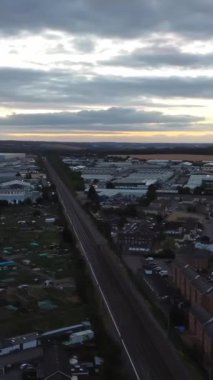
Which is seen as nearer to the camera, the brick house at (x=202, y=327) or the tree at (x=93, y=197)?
the brick house at (x=202, y=327)

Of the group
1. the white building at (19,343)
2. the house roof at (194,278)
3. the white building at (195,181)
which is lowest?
the white building at (19,343)

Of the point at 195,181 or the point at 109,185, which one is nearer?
the point at 109,185

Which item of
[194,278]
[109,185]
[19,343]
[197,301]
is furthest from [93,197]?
[19,343]

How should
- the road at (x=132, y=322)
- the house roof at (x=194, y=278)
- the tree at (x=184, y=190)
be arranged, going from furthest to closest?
1. the tree at (x=184, y=190)
2. the house roof at (x=194, y=278)
3. the road at (x=132, y=322)

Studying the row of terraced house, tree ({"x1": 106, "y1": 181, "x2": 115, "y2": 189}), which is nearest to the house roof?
the row of terraced house

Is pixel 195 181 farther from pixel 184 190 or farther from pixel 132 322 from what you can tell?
pixel 132 322

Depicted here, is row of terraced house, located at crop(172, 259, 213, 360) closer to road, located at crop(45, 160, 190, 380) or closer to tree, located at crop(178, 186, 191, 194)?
road, located at crop(45, 160, 190, 380)

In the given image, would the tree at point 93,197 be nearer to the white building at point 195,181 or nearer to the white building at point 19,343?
the white building at point 195,181

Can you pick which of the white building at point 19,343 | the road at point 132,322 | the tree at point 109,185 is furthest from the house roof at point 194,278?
the tree at point 109,185

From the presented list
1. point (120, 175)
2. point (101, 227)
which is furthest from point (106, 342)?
point (120, 175)
